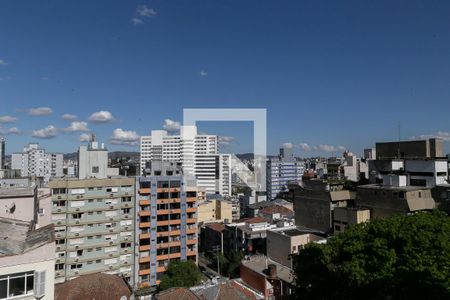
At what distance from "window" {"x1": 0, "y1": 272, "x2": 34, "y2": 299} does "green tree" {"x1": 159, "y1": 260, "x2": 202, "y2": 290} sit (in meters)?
16.8

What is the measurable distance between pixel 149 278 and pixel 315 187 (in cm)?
1308

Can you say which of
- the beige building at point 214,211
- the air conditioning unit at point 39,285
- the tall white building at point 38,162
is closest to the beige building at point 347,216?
the air conditioning unit at point 39,285

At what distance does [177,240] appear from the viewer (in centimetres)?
2461

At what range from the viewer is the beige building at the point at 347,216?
2108 centimetres

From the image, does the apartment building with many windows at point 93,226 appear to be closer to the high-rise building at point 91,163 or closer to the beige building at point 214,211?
the high-rise building at point 91,163

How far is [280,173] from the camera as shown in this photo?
233 ft

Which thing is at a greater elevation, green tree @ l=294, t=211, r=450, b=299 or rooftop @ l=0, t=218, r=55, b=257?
rooftop @ l=0, t=218, r=55, b=257

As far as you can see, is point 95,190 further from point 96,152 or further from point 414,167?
point 414,167

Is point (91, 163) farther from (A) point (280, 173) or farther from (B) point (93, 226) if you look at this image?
(A) point (280, 173)

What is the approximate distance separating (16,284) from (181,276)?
56.2 feet

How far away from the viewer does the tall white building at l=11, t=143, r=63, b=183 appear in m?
64.1

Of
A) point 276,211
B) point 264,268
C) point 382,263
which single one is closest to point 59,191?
point 264,268

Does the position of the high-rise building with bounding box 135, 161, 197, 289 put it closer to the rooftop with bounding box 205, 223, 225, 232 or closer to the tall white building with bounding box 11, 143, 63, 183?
the rooftop with bounding box 205, 223, 225, 232

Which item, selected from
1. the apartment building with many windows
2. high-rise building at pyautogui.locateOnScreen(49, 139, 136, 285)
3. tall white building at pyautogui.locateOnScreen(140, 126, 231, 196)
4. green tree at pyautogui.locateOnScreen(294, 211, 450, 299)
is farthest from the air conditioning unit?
tall white building at pyautogui.locateOnScreen(140, 126, 231, 196)
